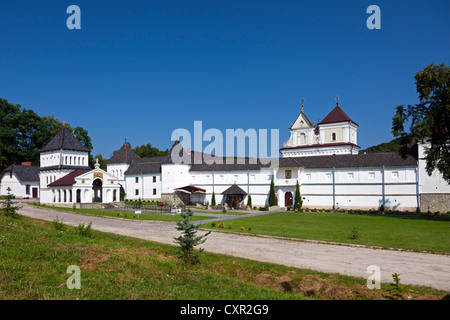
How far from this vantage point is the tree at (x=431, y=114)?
28.2 metres

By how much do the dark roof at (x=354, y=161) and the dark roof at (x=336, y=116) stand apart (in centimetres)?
1989

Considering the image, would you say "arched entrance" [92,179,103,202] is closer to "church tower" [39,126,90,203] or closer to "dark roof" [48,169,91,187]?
"dark roof" [48,169,91,187]

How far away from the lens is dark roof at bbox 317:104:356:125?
2479 inches

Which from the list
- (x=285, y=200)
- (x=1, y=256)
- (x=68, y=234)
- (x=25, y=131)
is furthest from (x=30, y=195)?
(x=1, y=256)

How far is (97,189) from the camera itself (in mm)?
47812

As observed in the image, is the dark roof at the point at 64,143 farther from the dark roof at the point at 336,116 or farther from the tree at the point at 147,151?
the dark roof at the point at 336,116

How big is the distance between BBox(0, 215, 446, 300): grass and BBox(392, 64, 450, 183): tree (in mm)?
22816

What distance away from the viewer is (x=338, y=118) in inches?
2501

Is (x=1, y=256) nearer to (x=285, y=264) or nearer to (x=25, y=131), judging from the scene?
(x=285, y=264)

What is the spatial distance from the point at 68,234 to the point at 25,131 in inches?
2568

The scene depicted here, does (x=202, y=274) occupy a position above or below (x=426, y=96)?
below

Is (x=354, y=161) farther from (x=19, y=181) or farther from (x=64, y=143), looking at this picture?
(x=19, y=181)

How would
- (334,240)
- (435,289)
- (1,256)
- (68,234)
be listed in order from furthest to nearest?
(334,240) → (68,234) → (1,256) → (435,289)

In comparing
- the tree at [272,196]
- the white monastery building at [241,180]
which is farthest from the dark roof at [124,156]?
the tree at [272,196]
